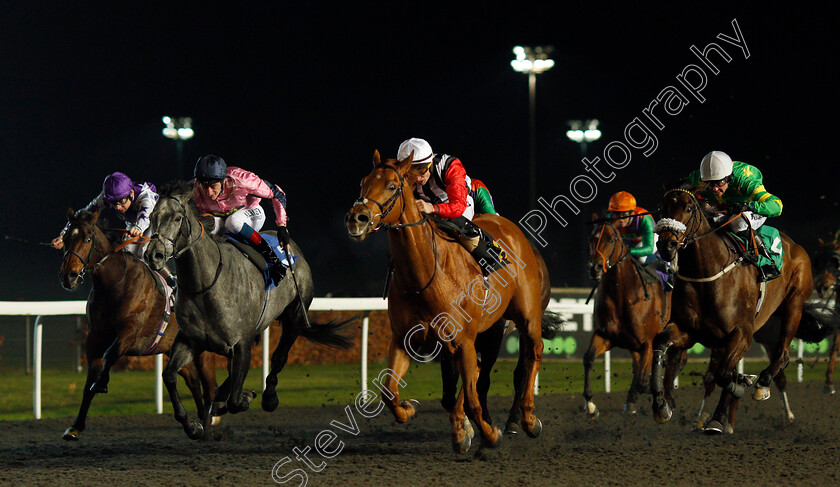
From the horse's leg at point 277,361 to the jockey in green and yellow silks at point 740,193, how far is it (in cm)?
284

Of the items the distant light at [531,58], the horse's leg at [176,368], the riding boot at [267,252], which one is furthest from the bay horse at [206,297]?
the distant light at [531,58]

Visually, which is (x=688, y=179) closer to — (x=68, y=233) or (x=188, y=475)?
(x=188, y=475)

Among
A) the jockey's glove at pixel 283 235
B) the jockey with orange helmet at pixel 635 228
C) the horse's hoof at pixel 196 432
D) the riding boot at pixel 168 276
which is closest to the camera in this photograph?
the horse's hoof at pixel 196 432

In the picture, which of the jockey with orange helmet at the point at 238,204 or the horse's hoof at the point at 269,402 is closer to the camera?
the jockey with orange helmet at the point at 238,204

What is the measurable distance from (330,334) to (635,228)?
9.75 ft

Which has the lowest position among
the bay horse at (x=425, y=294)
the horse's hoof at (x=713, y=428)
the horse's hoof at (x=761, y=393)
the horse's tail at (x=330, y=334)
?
the horse's hoof at (x=713, y=428)

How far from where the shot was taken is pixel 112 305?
17.5 feet

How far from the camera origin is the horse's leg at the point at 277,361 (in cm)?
549

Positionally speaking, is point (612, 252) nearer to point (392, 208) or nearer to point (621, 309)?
point (621, 309)

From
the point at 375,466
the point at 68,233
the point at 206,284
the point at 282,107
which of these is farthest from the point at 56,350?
the point at 282,107

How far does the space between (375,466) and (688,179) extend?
2.67m

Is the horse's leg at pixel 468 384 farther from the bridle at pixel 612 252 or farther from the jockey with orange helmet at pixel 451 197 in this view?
the bridle at pixel 612 252

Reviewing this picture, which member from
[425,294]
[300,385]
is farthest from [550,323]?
[300,385]

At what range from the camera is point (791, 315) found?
5969mm
